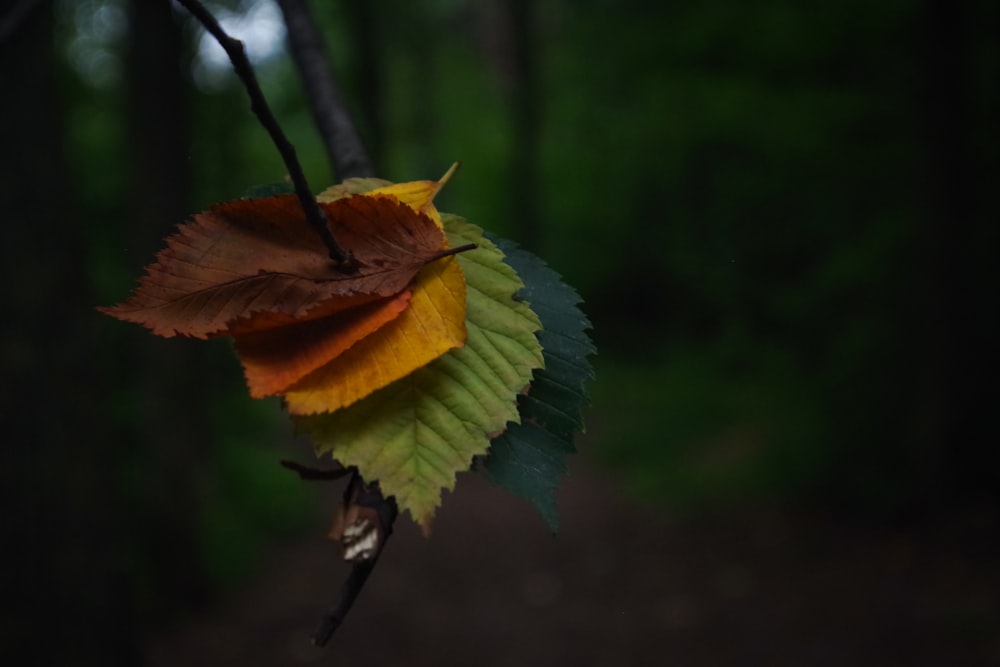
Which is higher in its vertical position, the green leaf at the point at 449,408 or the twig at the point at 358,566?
the green leaf at the point at 449,408

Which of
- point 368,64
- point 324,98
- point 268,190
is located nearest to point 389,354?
point 268,190

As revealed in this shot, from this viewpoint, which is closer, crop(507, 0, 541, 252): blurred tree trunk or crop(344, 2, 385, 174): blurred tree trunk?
crop(344, 2, 385, 174): blurred tree trunk

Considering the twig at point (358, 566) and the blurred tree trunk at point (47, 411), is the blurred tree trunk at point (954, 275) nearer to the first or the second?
the blurred tree trunk at point (47, 411)

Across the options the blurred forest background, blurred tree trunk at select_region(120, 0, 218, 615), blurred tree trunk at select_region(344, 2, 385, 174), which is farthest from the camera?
blurred tree trunk at select_region(344, 2, 385, 174)

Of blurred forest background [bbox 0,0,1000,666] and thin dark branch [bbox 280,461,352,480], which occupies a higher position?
thin dark branch [bbox 280,461,352,480]

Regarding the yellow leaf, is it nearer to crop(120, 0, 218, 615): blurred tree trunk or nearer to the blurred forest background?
the blurred forest background

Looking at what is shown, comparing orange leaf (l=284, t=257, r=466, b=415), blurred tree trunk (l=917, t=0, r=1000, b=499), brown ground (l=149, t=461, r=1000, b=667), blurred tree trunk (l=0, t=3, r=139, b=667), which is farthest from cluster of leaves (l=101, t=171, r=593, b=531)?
blurred tree trunk (l=917, t=0, r=1000, b=499)

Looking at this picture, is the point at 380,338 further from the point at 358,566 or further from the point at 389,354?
the point at 358,566

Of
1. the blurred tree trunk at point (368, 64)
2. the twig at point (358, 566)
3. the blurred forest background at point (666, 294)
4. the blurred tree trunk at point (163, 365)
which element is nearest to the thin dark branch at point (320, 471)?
the twig at point (358, 566)

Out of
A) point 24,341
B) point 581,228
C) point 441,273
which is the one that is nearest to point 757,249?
point 581,228
